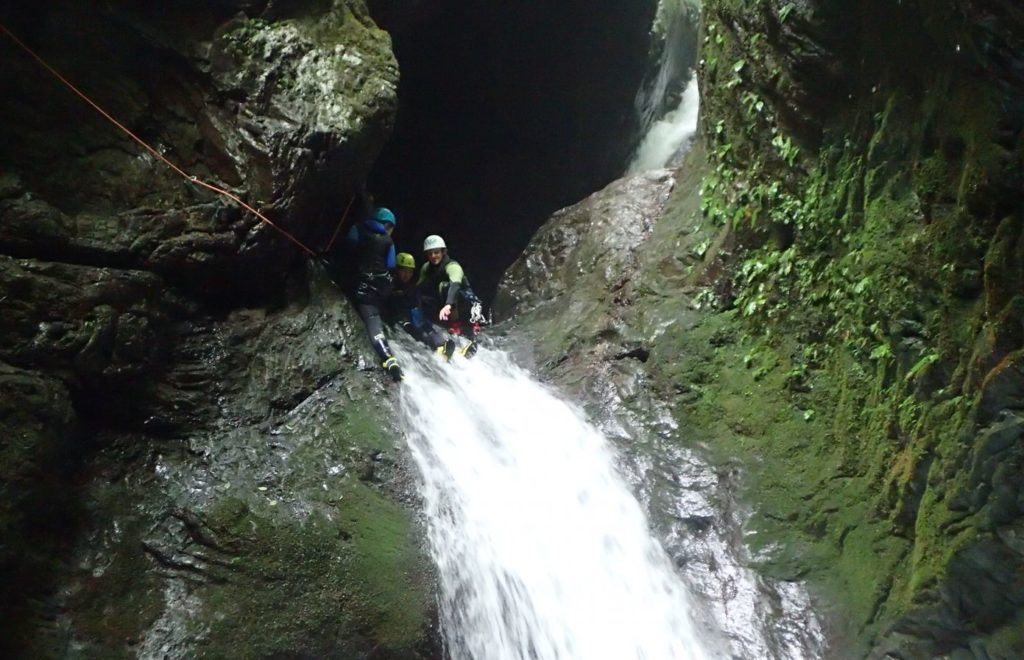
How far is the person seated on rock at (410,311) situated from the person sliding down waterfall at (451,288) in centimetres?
22

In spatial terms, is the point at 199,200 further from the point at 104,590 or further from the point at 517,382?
the point at 517,382

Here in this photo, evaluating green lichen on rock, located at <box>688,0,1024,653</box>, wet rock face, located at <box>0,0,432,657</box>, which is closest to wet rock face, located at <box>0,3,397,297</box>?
wet rock face, located at <box>0,0,432,657</box>

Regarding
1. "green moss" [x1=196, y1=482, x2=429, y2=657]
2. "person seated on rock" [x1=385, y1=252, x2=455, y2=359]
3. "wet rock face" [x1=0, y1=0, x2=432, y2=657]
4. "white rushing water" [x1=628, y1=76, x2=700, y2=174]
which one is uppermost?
"white rushing water" [x1=628, y1=76, x2=700, y2=174]

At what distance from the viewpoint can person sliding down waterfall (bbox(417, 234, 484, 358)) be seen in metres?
8.52

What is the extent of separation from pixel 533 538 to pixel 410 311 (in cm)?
330

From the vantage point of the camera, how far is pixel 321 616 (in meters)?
4.42

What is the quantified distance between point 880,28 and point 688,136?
8.43 m

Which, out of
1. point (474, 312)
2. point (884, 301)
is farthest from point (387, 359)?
point (884, 301)

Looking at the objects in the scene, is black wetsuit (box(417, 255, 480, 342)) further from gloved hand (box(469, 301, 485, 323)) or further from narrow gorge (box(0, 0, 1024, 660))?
narrow gorge (box(0, 0, 1024, 660))

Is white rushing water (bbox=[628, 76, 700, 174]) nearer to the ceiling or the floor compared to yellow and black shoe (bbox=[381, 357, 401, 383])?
nearer to the ceiling

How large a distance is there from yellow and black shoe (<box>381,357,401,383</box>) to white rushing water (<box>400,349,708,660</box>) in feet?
0.46

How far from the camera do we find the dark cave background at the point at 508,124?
12.0 metres

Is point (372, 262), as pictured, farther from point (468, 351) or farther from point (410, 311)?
point (468, 351)

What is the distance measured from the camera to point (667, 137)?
45.4 ft
